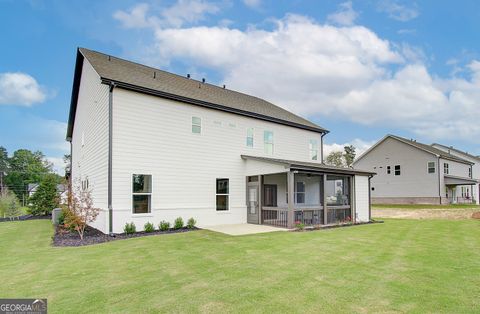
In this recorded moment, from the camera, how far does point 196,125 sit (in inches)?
579

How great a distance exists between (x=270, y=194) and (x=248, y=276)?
12.0 meters

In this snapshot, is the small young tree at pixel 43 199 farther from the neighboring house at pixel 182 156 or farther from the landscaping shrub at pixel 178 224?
the landscaping shrub at pixel 178 224

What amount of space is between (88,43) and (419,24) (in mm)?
18492

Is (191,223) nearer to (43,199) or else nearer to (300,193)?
(300,193)

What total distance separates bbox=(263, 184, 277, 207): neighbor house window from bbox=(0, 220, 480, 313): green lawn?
24.5 feet

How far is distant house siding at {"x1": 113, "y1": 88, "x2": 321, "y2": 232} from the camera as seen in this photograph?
40.5 feet

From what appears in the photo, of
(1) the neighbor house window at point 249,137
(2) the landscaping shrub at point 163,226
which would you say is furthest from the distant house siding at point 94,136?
(1) the neighbor house window at point 249,137

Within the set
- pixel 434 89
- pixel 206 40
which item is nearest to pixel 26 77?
pixel 206 40

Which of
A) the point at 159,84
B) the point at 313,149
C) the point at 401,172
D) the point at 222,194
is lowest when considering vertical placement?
the point at 222,194

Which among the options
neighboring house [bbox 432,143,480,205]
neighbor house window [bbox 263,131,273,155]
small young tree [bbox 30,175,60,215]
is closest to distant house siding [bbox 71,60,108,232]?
small young tree [bbox 30,175,60,215]

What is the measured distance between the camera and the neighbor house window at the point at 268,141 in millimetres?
17797

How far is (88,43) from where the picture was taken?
18.2m

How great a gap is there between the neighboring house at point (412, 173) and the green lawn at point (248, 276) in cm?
2609

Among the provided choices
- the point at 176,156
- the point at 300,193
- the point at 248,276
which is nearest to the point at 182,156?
the point at 176,156
